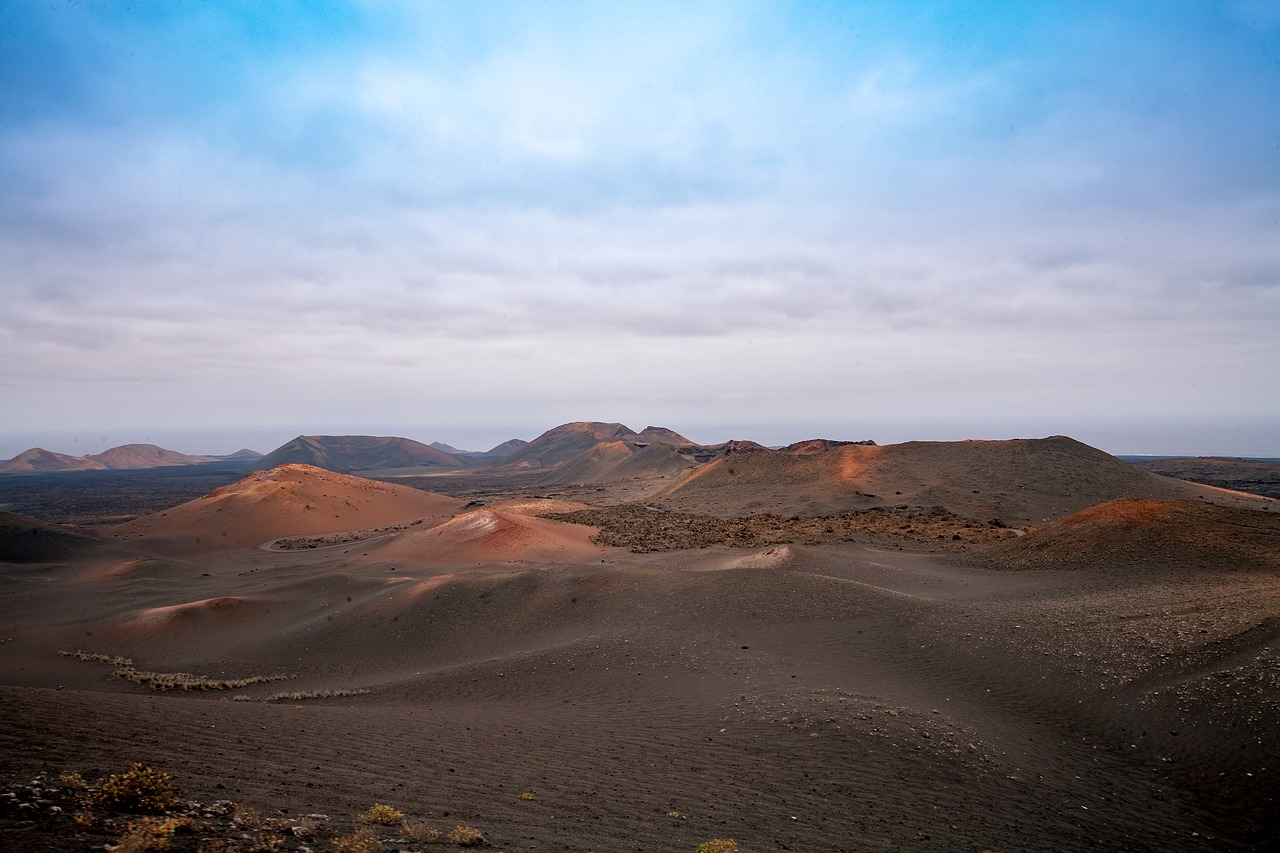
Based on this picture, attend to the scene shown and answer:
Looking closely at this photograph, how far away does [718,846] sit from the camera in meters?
5.92

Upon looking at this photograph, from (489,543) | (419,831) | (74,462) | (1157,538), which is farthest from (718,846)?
(74,462)

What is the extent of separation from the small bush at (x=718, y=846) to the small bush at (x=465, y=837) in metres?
2.06

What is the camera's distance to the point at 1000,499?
137ft

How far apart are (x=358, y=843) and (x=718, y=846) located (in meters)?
3.29

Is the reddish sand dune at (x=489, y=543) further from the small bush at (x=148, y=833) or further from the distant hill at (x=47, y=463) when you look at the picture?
the distant hill at (x=47, y=463)

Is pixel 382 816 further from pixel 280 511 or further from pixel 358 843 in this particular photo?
pixel 280 511

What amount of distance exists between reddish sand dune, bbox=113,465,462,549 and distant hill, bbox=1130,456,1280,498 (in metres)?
77.9

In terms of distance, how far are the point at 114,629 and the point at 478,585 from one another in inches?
503

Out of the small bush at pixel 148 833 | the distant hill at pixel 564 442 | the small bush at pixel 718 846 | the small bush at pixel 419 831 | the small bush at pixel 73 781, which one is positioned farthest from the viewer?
the distant hill at pixel 564 442

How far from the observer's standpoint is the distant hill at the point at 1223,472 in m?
66.0

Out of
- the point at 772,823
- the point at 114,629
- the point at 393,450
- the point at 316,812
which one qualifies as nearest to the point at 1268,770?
the point at 772,823

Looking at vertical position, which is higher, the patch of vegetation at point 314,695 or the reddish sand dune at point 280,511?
the reddish sand dune at point 280,511

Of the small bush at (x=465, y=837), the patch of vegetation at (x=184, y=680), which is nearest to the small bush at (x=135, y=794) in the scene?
the small bush at (x=465, y=837)

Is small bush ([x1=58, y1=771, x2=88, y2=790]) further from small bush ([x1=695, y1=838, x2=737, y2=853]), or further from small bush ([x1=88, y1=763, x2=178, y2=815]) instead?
small bush ([x1=695, y1=838, x2=737, y2=853])
